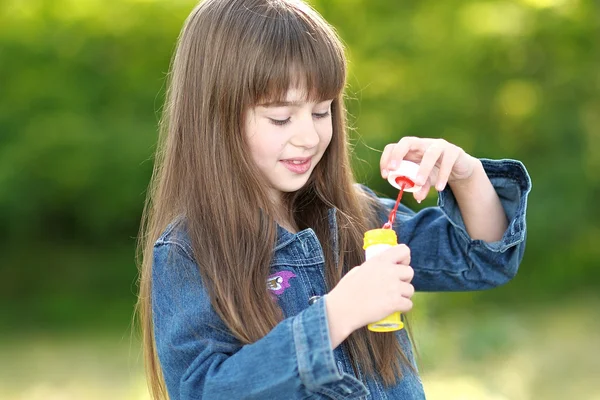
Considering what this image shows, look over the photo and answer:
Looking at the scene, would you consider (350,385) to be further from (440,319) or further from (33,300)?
(33,300)

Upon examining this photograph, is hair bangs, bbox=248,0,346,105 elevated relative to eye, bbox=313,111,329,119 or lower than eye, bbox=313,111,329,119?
elevated

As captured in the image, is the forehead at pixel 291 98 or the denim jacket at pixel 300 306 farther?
the forehead at pixel 291 98

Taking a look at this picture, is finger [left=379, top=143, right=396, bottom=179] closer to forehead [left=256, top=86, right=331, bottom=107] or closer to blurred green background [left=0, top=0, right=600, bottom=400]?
forehead [left=256, top=86, right=331, bottom=107]

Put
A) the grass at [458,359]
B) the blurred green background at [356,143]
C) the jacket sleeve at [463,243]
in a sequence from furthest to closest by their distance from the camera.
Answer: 1. the blurred green background at [356,143]
2. the grass at [458,359]
3. the jacket sleeve at [463,243]

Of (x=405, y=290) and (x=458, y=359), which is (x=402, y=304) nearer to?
(x=405, y=290)

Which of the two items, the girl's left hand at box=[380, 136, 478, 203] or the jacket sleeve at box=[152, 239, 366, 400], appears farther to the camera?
the girl's left hand at box=[380, 136, 478, 203]

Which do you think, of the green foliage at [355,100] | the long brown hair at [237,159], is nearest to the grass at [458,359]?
the green foliage at [355,100]

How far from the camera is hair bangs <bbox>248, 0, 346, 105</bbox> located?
4.19 ft

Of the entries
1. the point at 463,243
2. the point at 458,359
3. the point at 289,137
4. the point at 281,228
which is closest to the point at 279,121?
the point at 289,137

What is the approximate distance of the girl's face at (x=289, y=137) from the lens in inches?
50.7

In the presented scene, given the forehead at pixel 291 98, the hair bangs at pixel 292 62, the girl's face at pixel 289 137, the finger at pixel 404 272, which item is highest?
the hair bangs at pixel 292 62

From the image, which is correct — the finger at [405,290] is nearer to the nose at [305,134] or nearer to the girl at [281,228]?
the girl at [281,228]

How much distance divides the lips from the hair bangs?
91 millimetres

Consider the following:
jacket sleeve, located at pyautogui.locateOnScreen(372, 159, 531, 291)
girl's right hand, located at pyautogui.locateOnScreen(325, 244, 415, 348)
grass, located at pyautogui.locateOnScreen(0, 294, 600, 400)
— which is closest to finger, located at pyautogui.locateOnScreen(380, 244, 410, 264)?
girl's right hand, located at pyautogui.locateOnScreen(325, 244, 415, 348)
